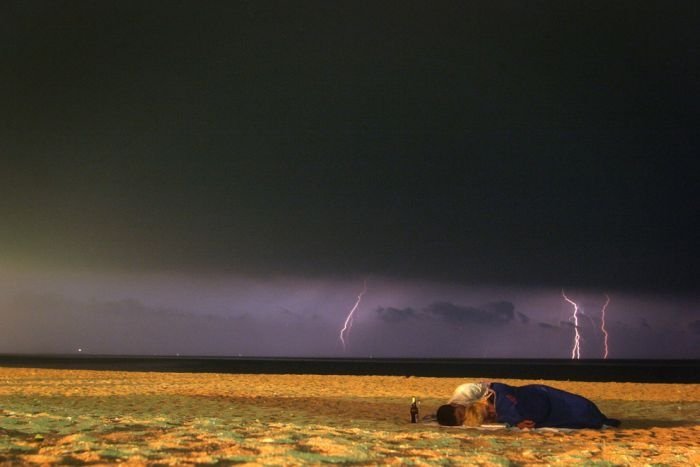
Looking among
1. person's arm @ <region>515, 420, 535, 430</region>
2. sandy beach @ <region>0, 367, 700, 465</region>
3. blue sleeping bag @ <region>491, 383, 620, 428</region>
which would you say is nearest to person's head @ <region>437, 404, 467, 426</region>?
sandy beach @ <region>0, 367, 700, 465</region>

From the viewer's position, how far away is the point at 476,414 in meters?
11.0

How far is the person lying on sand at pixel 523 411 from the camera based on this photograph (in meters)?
10.9

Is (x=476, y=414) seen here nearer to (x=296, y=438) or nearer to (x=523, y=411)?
(x=523, y=411)

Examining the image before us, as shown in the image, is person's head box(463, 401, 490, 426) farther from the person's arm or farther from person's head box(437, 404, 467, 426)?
the person's arm

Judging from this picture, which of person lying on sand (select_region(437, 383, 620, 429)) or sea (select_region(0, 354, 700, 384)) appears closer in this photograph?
person lying on sand (select_region(437, 383, 620, 429))

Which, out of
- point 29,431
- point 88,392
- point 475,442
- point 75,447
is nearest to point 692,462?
point 475,442

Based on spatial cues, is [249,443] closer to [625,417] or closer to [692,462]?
[692,462]

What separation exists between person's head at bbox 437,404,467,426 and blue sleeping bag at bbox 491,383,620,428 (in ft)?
1.89

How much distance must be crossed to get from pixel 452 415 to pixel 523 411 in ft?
3.93

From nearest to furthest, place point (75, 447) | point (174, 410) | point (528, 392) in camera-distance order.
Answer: point (75, 447)
point (528, 392)
point (174, 410)

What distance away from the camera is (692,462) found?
7.53 metres

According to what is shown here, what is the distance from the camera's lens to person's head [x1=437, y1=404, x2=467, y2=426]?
1088 cm

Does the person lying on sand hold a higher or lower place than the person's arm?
higher

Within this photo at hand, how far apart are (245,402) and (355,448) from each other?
324 inches
